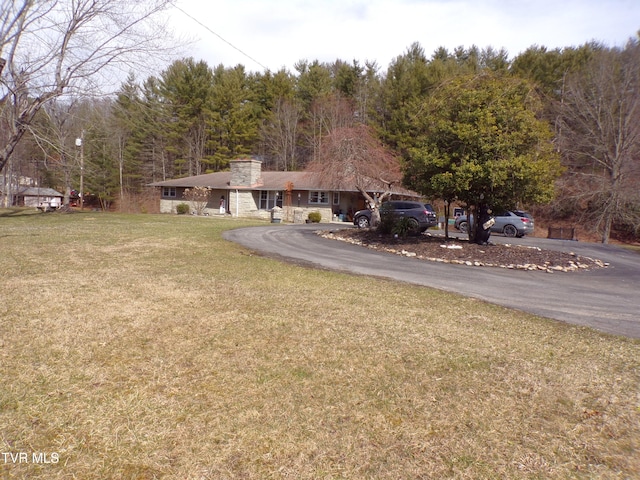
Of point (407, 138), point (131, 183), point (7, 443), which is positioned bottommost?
point (7, 443)

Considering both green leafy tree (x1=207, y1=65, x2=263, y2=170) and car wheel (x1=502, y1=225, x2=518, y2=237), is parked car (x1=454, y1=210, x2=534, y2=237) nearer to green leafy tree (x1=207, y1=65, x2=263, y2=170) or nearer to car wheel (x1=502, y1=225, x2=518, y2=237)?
car wheel (x1=502, y1=225, x2=518, y2=237)

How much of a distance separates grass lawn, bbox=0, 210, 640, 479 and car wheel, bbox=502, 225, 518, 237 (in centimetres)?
1620

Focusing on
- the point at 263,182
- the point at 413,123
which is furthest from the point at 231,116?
the point at 413,123

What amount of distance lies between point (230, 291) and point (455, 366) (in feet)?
13.0

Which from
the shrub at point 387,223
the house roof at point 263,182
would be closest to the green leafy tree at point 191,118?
the house roof at point 263,182

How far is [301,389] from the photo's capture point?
3.36 meters

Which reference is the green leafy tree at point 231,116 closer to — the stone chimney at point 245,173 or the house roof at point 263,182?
the house roof at point 263,182

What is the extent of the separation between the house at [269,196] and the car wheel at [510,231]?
7354 millimetres

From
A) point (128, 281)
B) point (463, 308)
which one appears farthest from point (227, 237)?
point (463, 308)

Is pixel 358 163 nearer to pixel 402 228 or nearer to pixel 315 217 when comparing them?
pixel 402 228

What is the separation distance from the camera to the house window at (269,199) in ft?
95.8

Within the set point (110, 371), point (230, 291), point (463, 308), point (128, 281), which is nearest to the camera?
point (110, 371)

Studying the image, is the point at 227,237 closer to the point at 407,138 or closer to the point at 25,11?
the point at 25,11

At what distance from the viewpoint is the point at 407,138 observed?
31641 millimetres
